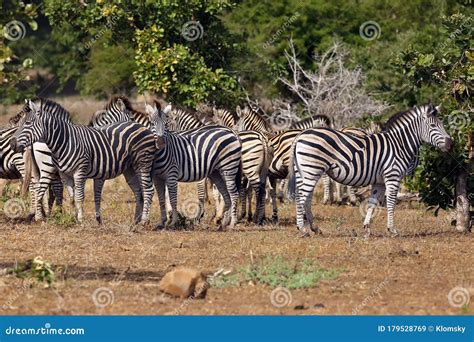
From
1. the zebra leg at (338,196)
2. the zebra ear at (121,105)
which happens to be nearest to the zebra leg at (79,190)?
the zebra ear at (121,105)

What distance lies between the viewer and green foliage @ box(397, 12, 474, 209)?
674 inches

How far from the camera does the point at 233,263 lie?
13570 millimetres

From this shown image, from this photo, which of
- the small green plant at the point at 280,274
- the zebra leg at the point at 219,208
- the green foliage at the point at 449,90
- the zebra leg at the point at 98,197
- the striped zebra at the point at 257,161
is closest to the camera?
the small green plant at the point at 280,274

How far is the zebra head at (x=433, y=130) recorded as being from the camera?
1700 cm

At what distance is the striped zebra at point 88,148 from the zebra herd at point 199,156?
0.6 inches

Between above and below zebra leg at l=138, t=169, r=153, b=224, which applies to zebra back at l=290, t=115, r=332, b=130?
above

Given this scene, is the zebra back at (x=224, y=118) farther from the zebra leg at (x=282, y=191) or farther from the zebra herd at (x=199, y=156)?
the zebra herd at (x=199, y=156)

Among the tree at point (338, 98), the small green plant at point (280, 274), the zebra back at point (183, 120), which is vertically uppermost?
the tree at point (338, 98)

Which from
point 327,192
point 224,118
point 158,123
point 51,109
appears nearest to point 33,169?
point 51,109

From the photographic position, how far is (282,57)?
108ft

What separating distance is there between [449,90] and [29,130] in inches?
249

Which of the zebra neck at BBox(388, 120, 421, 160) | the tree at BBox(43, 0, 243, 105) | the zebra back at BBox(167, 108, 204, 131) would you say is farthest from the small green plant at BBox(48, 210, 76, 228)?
the tree at BBox(43, 0, 243, 105)

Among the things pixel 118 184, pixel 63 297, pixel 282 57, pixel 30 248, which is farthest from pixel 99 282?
pixel 282 57

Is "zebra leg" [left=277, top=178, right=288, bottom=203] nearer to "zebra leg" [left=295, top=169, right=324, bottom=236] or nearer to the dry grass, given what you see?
the dry grass
